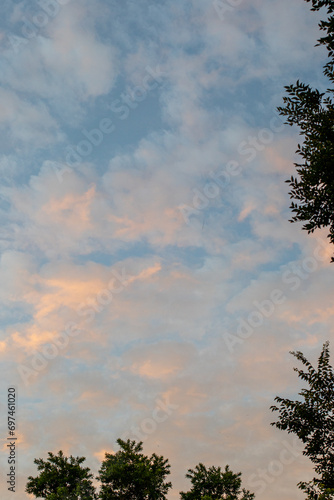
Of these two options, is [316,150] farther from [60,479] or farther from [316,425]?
[60,479]

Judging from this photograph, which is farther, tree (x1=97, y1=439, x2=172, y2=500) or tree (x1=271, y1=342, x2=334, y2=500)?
tree (x1=97, y1=439, x2=172, y2=500)

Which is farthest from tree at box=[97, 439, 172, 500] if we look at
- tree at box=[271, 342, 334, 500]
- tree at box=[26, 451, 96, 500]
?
tree at box=[271, 342, 334, 500]

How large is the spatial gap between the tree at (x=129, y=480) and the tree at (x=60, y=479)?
67.6 inches

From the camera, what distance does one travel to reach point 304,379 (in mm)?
10641

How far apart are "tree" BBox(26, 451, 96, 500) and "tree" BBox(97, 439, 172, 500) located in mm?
1718

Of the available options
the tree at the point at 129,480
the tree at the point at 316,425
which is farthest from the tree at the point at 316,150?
the tree at the point at 129,480

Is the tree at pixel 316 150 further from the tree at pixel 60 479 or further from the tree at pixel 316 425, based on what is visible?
the tree at pixel 60 479

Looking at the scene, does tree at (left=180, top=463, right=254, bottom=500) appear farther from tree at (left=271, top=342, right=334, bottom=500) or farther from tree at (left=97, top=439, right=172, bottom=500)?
tree at (left=271, top=342, right=334, bottom=500)

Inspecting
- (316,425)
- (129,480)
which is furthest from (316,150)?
(129,480)

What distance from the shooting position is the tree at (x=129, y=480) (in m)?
32.1

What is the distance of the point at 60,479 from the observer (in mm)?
33625

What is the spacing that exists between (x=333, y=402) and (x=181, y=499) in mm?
33152

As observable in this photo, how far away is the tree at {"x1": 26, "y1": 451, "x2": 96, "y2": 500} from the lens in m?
33.3

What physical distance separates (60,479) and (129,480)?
620 cm
